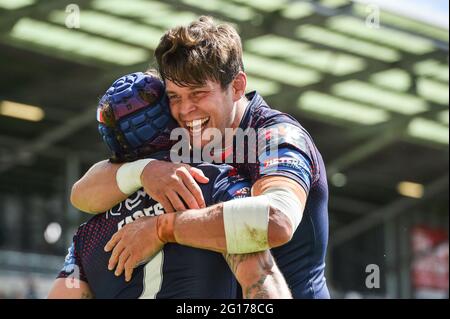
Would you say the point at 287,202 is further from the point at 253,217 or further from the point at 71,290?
the point at 71,290

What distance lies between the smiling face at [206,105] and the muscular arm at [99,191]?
266 millimetres

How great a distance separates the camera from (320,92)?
16.2 meters

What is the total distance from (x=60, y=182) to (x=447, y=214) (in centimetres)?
860

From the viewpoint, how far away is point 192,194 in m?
3.01

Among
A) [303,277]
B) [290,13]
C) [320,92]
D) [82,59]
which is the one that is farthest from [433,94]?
[303,277]

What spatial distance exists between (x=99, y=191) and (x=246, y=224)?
0.61 meters

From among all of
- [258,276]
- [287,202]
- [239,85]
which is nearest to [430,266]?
[239,85]

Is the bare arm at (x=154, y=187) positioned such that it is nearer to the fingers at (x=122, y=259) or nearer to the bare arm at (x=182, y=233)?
the bare arm at (x=182, y=233)

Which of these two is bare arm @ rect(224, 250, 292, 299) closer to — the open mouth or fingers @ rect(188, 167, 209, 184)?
fingers @ rect(188, 167, 209, 184)

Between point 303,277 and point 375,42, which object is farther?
point 375,42

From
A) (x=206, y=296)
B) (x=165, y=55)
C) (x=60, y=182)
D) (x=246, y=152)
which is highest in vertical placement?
(x=60, y=182)

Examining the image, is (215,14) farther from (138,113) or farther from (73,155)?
(138,113)

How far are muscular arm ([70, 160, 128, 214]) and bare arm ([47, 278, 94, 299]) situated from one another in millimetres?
227

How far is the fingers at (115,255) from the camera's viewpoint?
9.80 ft
